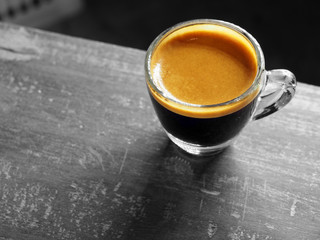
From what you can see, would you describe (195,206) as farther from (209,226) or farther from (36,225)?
(36,225)

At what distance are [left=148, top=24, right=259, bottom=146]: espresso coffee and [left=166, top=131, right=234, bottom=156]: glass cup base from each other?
2cm

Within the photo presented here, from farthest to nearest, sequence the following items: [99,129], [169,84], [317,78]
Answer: [317,78], [99,129], [169,84]

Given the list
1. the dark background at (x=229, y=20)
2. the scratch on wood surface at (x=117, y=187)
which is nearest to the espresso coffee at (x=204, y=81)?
the scratch on wood surface at (x=117, y=187)

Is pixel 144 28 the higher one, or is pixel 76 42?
pixel 76 42

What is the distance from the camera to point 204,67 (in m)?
0.68

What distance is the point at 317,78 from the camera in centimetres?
149

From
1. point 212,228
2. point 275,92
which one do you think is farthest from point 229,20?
point 212,228

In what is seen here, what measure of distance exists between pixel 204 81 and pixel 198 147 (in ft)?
0.38

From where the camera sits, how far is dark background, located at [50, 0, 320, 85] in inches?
60.6

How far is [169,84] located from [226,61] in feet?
0.30

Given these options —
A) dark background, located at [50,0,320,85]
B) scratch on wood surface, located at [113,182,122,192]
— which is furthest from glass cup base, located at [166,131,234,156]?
dark background, located at [50,0,320,85]

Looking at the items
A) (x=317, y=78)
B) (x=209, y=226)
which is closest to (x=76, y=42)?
(x=209, y=226)

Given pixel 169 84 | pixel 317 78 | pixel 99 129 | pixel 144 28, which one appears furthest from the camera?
pixel 144 28

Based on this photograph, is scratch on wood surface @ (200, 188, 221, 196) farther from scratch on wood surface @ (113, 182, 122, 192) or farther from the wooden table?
scratch on wood surface @ (113, 182, 122, 192)
